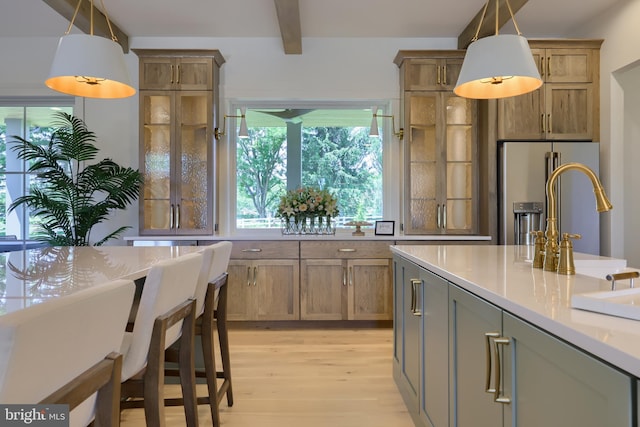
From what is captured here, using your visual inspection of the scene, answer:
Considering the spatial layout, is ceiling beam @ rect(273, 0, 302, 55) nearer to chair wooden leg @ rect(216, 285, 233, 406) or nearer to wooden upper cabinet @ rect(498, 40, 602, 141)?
wooden upper cabinet @ rect(498, 40, 602, 141)

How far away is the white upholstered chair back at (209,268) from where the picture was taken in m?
1.89

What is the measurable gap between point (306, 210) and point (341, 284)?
762 millimetres

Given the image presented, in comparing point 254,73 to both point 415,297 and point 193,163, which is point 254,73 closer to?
point 193,163

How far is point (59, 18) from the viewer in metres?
4.01

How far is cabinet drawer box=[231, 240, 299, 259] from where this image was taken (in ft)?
12.9

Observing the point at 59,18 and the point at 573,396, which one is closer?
the point at 573,396

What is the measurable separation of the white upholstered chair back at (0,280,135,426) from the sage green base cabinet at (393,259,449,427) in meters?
1.13

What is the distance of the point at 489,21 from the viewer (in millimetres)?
3838

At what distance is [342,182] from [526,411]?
3756mm

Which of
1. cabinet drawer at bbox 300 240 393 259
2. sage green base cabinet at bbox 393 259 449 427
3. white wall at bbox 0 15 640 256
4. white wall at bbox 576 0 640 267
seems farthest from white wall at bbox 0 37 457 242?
sage green base cabinet at bbox 393 259 449 427

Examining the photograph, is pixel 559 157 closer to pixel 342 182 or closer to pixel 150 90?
pixel 342 182

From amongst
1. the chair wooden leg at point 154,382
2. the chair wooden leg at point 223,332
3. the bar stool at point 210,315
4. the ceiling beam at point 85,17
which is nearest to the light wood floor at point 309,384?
the chair wooden leg at point 223,332

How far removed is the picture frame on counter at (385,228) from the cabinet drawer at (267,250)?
819 millimetres

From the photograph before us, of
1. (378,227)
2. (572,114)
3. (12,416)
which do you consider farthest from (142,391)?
(572,114)
